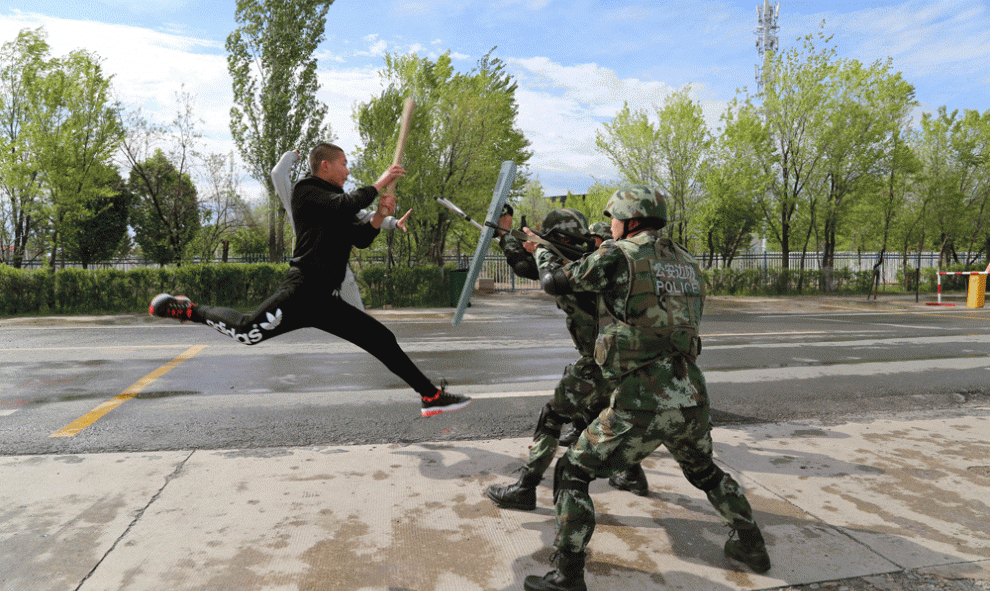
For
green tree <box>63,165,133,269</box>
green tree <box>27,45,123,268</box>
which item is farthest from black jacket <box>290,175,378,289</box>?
green tree <box>63,165,133,269</box>

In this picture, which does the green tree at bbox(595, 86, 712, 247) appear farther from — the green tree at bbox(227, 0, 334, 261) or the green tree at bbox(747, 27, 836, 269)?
the green tree at bbox(227, 0, 334, 261)

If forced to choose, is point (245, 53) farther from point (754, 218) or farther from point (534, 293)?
point (754, 218)

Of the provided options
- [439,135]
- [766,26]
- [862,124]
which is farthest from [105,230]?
[766,26]

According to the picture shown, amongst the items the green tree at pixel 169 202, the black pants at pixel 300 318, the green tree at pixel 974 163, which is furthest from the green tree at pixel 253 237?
the green tree at pixel 974 163

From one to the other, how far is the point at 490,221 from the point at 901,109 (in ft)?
82.0

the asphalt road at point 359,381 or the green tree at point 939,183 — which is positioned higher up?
the green tree at point 939,183

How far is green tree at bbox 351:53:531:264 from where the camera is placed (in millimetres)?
17922

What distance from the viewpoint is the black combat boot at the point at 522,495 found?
10.3 feet

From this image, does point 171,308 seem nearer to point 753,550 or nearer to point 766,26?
point 753,550

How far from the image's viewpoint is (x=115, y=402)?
5465 millimetres

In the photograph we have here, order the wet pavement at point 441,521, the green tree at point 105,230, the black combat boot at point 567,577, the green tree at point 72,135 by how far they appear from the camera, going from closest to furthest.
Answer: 1. the black combat boot at point 567,577
2. the wet pavement at point 441,521
3. the green tree at point 72,135
4. the green tree at point 105,230

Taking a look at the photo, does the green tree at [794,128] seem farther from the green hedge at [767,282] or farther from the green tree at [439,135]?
the green tree at [439,135]

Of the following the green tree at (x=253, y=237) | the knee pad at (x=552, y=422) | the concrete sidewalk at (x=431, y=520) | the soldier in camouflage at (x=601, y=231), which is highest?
the green tree at (x=253, y=237)

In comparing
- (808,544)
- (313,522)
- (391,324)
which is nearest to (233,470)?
(313,522)
